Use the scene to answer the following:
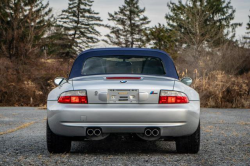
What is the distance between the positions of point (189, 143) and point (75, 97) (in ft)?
5.23

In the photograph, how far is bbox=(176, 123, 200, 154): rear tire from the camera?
16.5 feet

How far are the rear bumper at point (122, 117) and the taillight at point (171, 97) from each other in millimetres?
52

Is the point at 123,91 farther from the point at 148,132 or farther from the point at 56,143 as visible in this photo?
the point at 56,143

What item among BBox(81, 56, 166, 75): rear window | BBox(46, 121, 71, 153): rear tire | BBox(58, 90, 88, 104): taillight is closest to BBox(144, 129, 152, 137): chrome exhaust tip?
BBox(58, 90, 88, 104): taillight

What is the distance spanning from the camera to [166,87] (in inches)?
187

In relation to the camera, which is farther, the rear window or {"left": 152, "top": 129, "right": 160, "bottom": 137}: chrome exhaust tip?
the rear window

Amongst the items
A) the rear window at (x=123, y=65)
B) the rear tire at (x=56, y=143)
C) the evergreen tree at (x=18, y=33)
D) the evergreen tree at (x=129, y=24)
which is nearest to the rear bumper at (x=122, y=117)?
the rear tire at (x=56, y=143)

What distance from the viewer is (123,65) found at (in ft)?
18.9

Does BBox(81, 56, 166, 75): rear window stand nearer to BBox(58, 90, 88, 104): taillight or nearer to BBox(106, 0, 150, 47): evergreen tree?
BBox(58, 90, 88, 104): taillight

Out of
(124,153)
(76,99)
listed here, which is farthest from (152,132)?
(76,99)

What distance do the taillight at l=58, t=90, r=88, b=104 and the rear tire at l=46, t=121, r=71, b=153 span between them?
517 mm

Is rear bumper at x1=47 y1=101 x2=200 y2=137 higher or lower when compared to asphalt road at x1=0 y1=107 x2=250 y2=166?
higher

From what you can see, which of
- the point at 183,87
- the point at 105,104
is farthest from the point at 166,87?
the point at 105,104

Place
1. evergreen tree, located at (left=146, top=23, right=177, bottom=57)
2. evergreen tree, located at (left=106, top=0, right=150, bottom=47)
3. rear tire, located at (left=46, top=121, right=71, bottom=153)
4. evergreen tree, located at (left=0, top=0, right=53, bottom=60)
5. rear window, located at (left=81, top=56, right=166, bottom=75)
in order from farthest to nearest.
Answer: evergreen tree, located at (left=106, top=0, right=150, bottom=47) → evergreen tree, located at (left=146, top=23, right=177, bottom=57) → evergreen tree, located at (left=0, top=0, right=53, bottom=60) → rear window, located at (left=81, top=56, right=166, bottom=75) → rear tire, located at (left=46, top=121, right=71, bottom=153)
